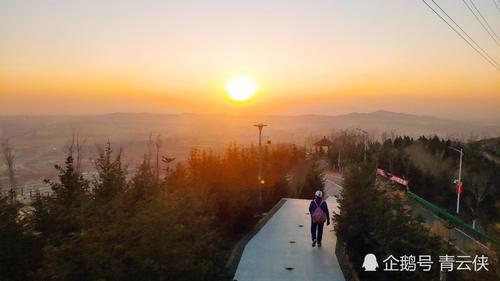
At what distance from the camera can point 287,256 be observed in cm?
920

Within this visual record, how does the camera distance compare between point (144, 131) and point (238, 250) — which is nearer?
point (238, 250)

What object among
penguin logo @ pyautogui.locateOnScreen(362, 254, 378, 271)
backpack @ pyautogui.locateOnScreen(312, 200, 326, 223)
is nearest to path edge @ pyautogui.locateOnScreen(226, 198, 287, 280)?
backpack @ pyautogui.locateOnScreen(312, 200, 326, 223)

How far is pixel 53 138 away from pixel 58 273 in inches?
1702

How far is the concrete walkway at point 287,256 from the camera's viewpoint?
312 inches

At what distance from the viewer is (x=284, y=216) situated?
47.2ft

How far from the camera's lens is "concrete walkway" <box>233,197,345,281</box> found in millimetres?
7925

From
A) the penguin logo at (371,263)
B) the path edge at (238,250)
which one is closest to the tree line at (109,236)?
the path edge at (238,250)

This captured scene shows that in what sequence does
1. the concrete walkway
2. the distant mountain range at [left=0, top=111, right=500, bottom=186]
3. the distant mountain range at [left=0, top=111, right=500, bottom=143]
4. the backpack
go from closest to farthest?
the concrete walkway, the backpack, the distant mountain range at [left=0, top=111, right=500, bottom=186], the distant mountain range at [left=0, top=111, right=500, bottom=143]

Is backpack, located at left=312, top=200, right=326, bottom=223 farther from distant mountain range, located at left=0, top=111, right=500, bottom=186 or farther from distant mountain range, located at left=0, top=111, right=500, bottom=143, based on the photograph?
distant mountain range, located at left=0, top=111, right=500, bottom=143

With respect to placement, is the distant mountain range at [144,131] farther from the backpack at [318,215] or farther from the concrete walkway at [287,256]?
the backpack at [318,215]

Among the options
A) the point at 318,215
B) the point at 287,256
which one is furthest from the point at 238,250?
the point at 318,215

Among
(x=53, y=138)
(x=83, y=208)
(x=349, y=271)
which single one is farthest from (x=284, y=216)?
(x=53, y=138)

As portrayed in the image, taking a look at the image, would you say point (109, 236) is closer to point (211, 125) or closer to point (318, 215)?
point (318, 215)

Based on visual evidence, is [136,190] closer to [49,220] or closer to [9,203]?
[49,220]
